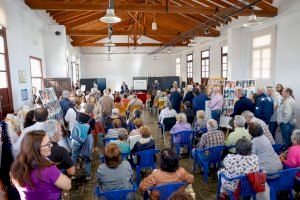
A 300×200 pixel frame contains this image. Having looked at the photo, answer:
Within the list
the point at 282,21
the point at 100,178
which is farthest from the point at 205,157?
the point at 282,21

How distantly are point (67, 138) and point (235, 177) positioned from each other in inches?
119

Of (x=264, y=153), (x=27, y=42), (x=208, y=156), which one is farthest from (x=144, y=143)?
(x=27, y=42)

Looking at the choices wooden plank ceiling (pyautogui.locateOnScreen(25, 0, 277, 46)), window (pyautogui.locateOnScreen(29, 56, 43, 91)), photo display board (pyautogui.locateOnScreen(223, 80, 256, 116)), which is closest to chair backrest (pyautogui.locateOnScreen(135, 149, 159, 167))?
photo display board (pyautogui.locateOnScreen(223, 80, 256, 116))

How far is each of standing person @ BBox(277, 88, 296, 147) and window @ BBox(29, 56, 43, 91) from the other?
238 inches

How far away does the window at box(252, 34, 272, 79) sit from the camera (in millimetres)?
7145

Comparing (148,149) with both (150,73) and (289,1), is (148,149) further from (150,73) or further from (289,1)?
(150,73)

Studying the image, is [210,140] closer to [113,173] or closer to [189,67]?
[113,173]

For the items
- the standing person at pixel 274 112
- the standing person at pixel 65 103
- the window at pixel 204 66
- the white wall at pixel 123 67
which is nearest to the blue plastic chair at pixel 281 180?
the standing person at pixel 274 112

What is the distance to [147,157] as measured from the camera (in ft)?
11.3

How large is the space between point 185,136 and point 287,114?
82.7 inches

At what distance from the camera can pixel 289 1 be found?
6.13m

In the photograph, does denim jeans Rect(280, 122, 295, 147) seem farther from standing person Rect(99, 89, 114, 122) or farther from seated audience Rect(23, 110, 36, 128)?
seated audience Rect(23, 110, 36, 128)

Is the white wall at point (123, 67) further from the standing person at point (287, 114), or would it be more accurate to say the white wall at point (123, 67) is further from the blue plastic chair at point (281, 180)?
the blue plastic chair at point (281, 180)

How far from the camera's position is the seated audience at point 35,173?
1655 millimetres
